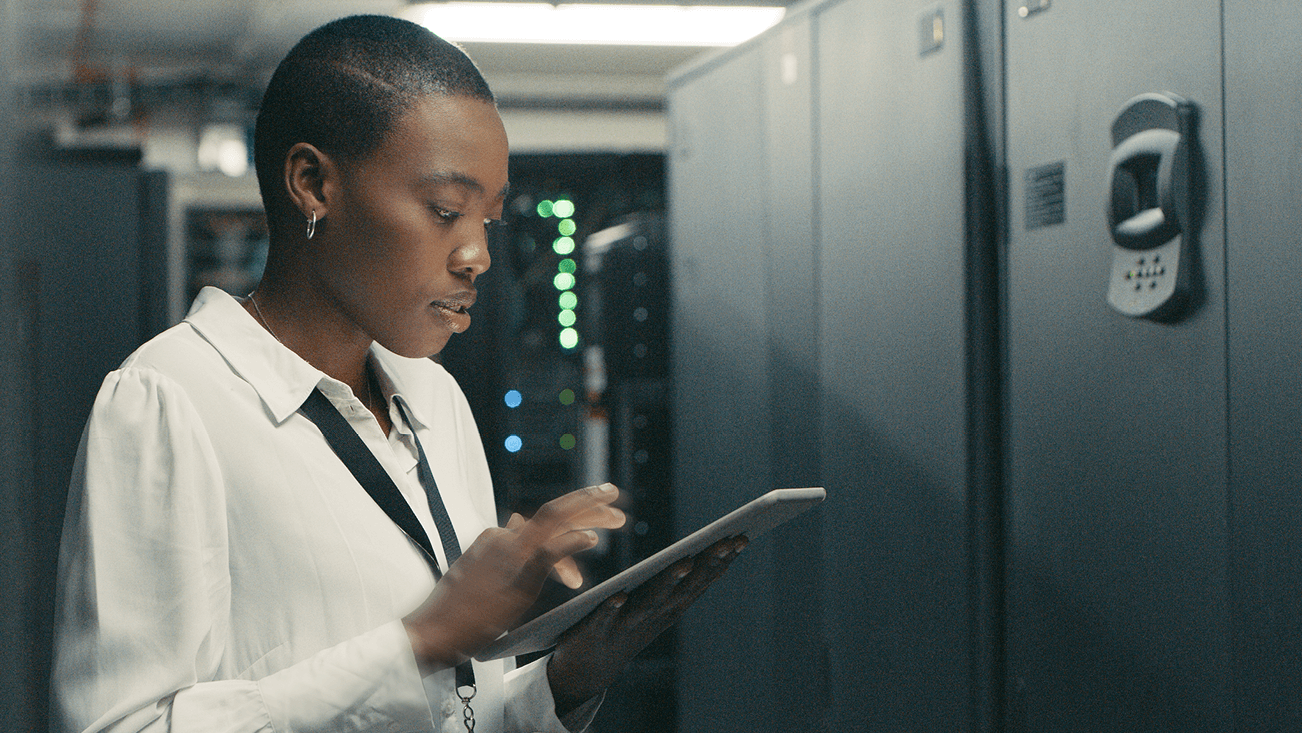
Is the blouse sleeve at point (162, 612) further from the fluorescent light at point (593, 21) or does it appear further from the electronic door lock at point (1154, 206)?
the fluorescent light at point (593, 21)

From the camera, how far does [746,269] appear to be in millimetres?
2797

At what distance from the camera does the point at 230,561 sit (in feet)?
2.85

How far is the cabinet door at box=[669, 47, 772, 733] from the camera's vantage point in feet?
8.98

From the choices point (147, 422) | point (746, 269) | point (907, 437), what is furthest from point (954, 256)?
point (147, 422)

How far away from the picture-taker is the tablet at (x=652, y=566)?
919 mm

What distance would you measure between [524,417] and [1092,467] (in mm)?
2214

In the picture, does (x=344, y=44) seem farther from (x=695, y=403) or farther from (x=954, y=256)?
(x=695, y=403)

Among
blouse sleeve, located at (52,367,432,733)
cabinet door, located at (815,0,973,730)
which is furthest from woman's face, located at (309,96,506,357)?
cabinet door, located at (815,0,973,730)

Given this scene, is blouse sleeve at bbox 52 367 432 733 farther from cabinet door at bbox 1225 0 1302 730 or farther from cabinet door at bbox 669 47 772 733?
cabinet door at bbox 669 47 772 733

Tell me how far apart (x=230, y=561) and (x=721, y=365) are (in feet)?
6.94

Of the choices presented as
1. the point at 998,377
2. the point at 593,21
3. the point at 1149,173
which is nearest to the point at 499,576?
the point at 1149,173

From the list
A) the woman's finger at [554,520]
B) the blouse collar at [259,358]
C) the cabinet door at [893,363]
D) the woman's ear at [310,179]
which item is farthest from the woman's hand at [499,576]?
the cabinet door at [893,363]

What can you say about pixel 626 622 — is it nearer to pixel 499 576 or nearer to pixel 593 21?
pixel 499 576

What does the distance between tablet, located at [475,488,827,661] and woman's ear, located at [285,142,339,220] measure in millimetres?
416
